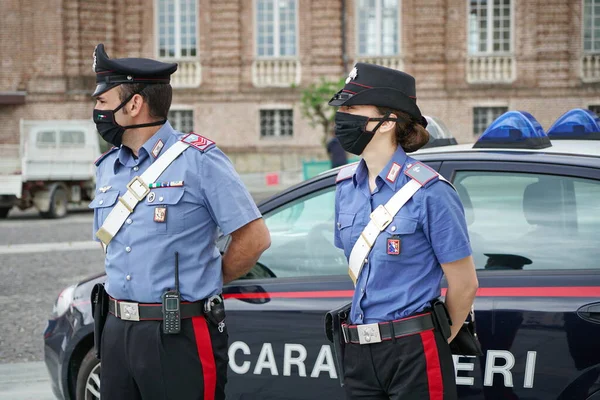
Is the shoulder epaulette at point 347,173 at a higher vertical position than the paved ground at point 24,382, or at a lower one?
higher

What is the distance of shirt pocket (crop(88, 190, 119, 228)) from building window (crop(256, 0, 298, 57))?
85.6ft

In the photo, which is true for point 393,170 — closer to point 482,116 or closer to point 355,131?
point 355,131

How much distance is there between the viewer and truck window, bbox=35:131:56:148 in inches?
754

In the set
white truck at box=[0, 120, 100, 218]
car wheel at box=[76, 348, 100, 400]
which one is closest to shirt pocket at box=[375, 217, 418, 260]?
car wheel at box=[76, 348, 100, 400]

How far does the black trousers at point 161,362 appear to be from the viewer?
3082 millimetres

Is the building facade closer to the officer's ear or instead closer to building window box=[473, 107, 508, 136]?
building window box=[473, 107, 508, 136]

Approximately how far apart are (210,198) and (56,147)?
16763 mm

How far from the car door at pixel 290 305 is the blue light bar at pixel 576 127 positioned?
1.33 m

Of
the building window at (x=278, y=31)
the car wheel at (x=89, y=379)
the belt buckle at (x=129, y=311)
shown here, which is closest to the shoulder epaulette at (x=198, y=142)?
the belt buckle at (x=129, y=311)

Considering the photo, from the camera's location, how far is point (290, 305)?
4000 mm

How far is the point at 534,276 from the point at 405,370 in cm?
107

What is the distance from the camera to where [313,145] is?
28.3m

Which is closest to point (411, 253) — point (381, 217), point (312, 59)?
point (381, 217)

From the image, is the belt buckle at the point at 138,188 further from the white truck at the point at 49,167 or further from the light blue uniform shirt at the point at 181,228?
the white truck at the point at 49,167
